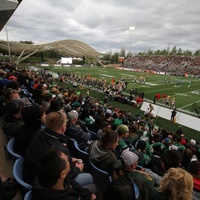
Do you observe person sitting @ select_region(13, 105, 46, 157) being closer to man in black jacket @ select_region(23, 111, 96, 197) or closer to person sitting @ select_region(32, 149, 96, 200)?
man in black jacket @ select_region(23, 111, 96, 197)

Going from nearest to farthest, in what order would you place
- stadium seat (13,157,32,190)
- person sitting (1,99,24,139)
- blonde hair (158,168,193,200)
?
blonde hair (158,168,193,200) < stadium seat (13,157,32,190) < person sitting (1,99,24,139)

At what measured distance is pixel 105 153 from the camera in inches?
135

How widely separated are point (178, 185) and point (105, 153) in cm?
149

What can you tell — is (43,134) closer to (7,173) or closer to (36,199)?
(36,199)

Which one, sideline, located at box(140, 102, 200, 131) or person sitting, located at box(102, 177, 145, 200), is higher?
person sitting, located at box(102, 177, 145, 200)

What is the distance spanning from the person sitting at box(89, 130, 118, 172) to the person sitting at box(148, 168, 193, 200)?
1143 mm

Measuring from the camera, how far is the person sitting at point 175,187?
214cm

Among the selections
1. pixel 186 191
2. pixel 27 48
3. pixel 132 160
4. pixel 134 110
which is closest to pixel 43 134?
pixel 132 160

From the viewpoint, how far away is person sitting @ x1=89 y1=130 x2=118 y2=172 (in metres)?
3.36

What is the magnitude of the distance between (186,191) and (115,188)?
38.6 inches

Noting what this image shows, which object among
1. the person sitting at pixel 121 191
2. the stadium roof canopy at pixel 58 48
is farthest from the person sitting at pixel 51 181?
the stadium roof canopy at pixel 58 48

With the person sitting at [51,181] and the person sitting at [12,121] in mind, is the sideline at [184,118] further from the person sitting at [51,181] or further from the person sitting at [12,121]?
the person sitting at [51,181]

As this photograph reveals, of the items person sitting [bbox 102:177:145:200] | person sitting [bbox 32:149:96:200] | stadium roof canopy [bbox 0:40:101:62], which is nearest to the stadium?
person sitting [bbox 32:149:96:200]

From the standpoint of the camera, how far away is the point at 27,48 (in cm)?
5912
